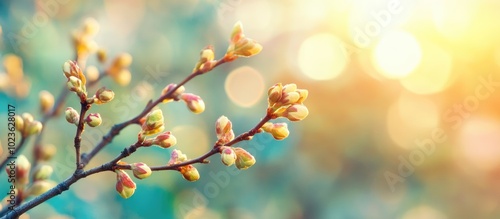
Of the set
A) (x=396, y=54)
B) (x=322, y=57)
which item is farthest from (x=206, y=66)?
(x=396, y=54)

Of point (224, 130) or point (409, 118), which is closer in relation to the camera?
point (224, 130)

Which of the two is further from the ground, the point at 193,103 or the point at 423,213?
the point at 193,103

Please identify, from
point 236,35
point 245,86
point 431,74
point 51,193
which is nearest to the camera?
point 51,193

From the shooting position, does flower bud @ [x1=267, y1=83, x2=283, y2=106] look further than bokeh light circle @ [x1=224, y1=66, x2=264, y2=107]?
No

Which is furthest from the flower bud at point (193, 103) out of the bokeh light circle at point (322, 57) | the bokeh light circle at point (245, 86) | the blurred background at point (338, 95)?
the bokeh light circle at point (322, 57)

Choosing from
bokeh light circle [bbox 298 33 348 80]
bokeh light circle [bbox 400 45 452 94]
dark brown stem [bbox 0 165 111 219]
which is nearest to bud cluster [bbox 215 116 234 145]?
dark brown stem [bbox 0 165 111 219]

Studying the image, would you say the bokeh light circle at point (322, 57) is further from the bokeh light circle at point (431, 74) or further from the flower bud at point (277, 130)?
the flower bud at point (277, 130)

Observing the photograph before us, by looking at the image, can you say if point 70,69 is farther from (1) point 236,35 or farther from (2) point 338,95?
(2) point 338,95

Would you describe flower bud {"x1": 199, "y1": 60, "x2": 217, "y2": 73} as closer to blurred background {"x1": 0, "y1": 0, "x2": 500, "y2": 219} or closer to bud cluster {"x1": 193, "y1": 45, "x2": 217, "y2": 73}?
bud cluster {"x1": 193, "y1": 45, "x2": 217, "y2": 73}
